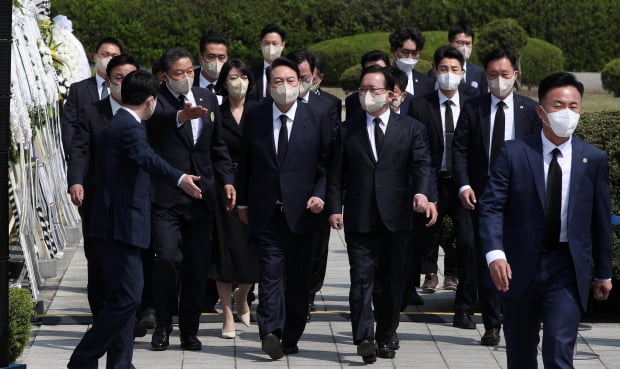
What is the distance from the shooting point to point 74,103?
30.3ft

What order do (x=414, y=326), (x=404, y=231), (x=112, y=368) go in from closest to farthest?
(x=112, y=368) → (x=404, y=231) → (x=414, y=326)

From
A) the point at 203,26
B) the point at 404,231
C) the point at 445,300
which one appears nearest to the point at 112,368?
the point at 404,231

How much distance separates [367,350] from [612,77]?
26363mm

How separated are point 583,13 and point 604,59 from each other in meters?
1.47

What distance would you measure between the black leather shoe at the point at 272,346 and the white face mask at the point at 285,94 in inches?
59.1

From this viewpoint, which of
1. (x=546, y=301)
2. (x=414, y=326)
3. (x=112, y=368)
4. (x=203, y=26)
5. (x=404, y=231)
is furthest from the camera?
(x=203, y=26)

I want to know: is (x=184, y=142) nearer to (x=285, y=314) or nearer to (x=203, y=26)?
(x=285, y=314)

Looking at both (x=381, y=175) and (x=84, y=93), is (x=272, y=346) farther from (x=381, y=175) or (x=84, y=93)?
(x=84, y=93)

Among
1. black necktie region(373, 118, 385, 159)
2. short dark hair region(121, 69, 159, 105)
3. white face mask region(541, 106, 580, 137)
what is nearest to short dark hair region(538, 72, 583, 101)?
white face mask region(541, 106, 580, 137)

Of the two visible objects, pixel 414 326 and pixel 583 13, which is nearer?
pixel 414 326

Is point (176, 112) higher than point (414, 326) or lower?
→ higher

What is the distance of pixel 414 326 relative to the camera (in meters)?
9.36

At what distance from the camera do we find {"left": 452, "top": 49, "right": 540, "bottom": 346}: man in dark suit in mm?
8727

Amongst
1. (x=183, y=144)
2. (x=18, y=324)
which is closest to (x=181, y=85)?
(x=183, y=144)
